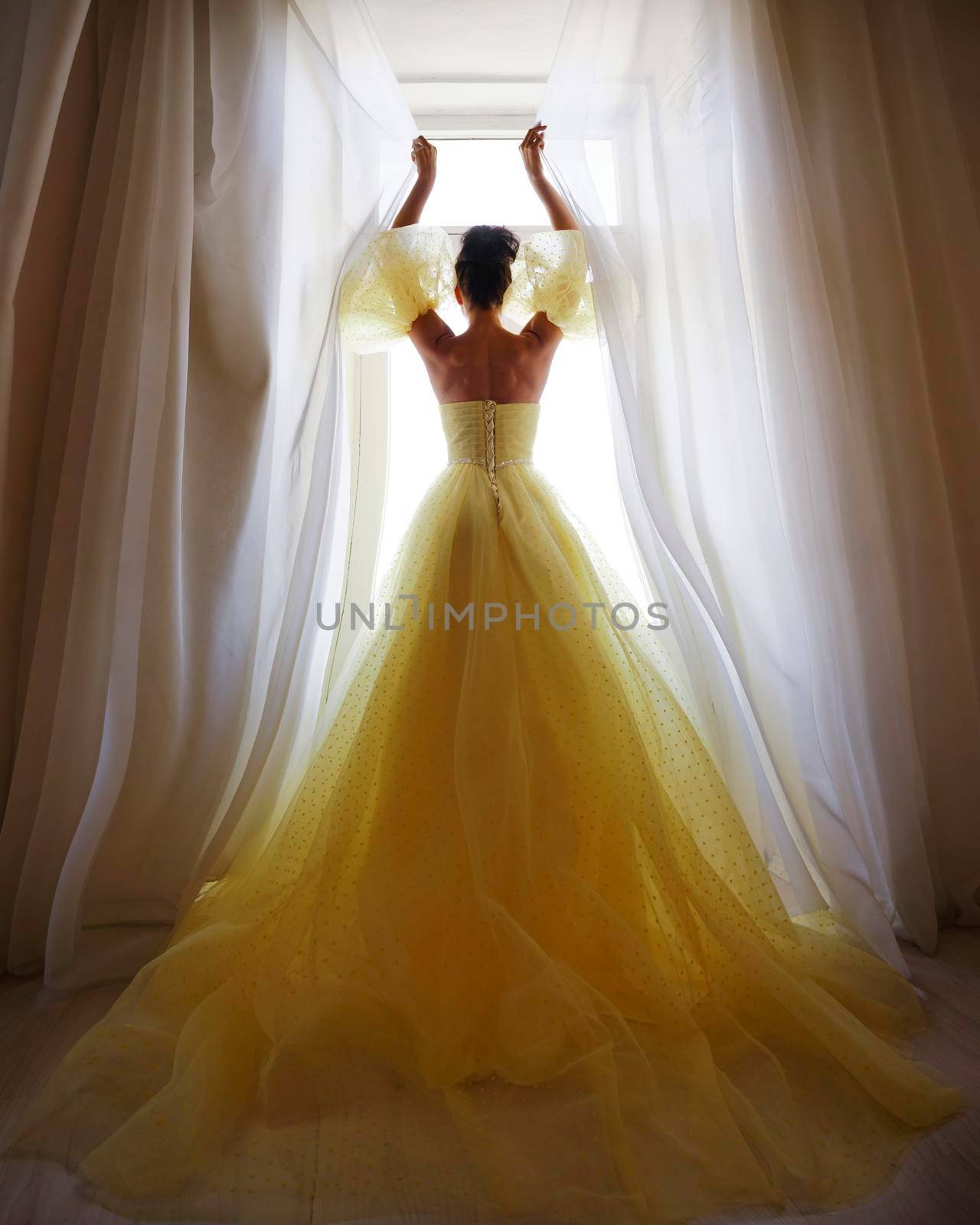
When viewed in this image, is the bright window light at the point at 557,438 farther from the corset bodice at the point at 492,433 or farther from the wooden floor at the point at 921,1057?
the wooden floor at the point at 921,1057

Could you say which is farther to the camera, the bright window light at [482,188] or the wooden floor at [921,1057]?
the bright window light at [482,188]

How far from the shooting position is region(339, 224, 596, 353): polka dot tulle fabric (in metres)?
1.88

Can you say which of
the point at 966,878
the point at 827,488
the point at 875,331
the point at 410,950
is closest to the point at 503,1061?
the point at 410,950

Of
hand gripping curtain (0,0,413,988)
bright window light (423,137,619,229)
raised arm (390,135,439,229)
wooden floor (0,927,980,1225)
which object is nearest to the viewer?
wooden floor (0,927,980,1225)

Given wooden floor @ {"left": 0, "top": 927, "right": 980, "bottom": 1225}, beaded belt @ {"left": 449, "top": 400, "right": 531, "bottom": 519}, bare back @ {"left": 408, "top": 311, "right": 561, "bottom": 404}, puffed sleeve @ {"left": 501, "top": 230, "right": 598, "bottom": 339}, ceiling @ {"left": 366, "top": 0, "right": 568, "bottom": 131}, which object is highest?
ceiling @ {"left": 366, "top": 0, "right": 568, "bottom": 131}

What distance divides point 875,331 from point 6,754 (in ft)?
7.37

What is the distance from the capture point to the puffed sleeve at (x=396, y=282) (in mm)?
1884

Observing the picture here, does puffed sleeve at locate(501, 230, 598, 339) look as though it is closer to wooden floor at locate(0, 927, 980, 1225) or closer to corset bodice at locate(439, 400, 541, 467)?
corset bodice at locate(439, 400, 541, 467)

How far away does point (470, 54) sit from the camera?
2391 mm

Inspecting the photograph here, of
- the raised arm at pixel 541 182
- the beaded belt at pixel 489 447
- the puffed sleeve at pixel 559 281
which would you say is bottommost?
the beaded belt at pixel 489 447

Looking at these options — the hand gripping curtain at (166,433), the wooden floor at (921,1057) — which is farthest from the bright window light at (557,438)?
the wooden floor at (921,1057)

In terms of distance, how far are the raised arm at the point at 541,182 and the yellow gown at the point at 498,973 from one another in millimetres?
67

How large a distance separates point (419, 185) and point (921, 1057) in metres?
2.09

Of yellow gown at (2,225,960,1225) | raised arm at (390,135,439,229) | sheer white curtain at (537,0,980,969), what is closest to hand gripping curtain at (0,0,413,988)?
raised arm at (390,135,439,229)
